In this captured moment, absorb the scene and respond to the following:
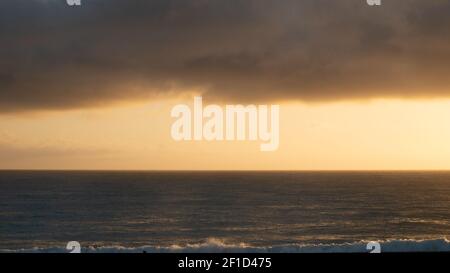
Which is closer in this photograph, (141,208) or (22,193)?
(141,208)

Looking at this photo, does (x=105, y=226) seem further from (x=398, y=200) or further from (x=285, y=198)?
(x=398, y=200)

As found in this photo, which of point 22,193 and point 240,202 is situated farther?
point 22,193

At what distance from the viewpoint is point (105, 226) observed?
4919 centimetres

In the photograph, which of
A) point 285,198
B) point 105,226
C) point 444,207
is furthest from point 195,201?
point 444,207

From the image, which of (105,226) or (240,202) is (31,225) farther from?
(240,202)

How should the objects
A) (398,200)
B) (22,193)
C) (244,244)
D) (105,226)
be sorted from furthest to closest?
(22,193) < (398,200) < (105,226) < (244,244)
